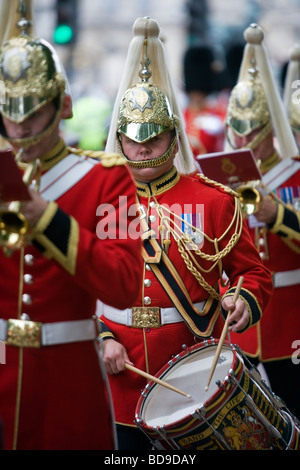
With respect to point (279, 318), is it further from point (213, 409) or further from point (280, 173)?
point (213, 409)

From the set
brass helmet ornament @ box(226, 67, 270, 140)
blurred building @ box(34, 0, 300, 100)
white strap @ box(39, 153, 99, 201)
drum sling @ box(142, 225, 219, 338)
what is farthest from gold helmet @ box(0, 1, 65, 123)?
blurred building @ box(34, 0, 300, 100)

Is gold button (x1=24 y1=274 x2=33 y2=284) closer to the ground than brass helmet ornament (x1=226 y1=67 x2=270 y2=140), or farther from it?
closer to the ground

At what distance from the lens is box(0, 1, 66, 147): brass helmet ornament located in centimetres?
374

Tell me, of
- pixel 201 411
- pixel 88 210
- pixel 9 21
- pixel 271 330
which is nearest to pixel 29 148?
pixel 88 210

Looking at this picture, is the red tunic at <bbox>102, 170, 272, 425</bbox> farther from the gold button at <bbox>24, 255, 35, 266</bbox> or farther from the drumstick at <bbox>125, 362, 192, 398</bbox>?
the gold button at <bbox>24, 255, 35, 266</bbox>

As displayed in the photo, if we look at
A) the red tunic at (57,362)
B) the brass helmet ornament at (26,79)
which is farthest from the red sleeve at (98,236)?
the brass helmet ornament at (26,79)

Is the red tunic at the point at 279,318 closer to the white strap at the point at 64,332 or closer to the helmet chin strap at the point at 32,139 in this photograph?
the white strap at the point at 64,332

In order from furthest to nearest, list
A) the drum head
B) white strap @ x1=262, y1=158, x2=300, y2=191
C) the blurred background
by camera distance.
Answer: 1. the blurred background
2. white strap @ x1=262, y1=158, x2=300, y2=191
3. the drum head

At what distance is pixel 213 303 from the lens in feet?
16.4

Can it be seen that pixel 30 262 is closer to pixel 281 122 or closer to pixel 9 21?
pixel 9 21

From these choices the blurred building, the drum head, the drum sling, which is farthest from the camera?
the blurred building

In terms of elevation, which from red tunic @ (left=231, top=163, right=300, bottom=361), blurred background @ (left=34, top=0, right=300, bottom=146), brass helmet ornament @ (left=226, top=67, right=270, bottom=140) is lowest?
red tunic @ (left=231, top=163, right=300, bottom=361)

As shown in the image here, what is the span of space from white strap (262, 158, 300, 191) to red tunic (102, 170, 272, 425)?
5.08 ft
